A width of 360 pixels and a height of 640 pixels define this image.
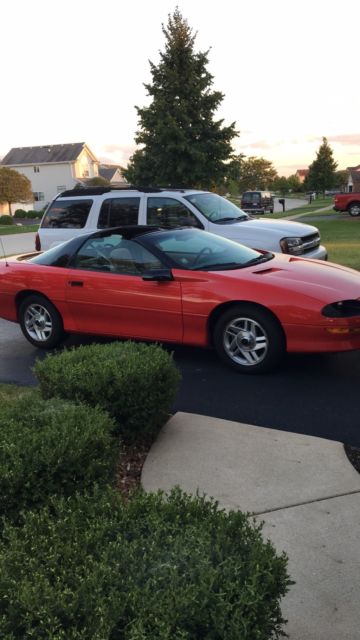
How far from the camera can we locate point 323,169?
73.2 meters

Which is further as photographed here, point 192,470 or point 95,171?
point 95,171

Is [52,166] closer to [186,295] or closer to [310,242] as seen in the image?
[310,242]

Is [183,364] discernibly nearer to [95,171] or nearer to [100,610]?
[100,610]

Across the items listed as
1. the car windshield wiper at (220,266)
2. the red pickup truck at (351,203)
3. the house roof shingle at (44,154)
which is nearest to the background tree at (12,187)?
the house roof shingle at (44,154)

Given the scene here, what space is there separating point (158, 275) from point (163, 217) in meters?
3.53

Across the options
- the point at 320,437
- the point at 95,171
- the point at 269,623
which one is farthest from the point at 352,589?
the point at 95,171

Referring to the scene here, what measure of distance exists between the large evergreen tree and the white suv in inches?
572

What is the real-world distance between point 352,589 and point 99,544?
4.15 feet

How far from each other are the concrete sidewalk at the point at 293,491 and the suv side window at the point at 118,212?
16.6ft

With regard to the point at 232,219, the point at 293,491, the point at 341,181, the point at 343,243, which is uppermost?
the point at 341,181

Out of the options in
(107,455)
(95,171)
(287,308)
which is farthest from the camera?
(95,171)

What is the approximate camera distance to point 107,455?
294 cm

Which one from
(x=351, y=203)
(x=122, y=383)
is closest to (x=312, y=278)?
(x=122, y=383)

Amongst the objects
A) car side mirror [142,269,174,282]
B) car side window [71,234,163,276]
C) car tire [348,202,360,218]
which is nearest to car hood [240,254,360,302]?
car side mirror [142,269,174,282]
